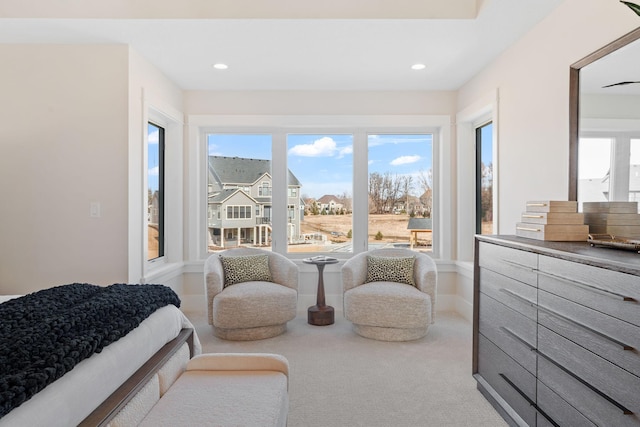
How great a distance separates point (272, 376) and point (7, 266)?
2.73 m

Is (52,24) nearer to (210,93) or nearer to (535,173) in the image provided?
(210,93)

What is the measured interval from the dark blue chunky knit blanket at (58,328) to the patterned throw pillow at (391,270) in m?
2.33

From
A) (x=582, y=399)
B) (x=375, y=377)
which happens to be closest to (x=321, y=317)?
(x=375, y=377)

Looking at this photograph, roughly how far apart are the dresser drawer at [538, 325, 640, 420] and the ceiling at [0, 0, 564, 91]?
2.10m

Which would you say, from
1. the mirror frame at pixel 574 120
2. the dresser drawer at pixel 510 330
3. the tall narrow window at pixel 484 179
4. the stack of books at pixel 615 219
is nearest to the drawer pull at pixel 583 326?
the dresser drawer at pixel 510 330

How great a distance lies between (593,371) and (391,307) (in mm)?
1926

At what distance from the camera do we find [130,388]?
1389 mm

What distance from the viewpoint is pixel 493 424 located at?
2.16m

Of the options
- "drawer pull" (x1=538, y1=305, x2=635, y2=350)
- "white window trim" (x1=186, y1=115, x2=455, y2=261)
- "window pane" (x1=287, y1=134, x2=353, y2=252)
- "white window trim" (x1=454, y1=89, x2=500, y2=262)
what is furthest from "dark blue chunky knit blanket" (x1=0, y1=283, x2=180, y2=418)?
"white window trim" (x1=454, y1=89, x2=500, y2=262)

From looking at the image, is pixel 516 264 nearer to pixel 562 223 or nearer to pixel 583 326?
pixel 562 223

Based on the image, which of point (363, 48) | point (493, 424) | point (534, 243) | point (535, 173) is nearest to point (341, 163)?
point (363, 48)

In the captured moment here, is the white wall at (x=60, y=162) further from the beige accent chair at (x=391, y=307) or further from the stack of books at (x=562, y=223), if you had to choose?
the stack of books at (x=562, y=223)

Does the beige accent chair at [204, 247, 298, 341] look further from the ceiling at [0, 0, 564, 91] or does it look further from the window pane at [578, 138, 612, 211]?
the window pane at [578, 138, 612, 211]

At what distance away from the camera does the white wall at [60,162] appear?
3.16 m
